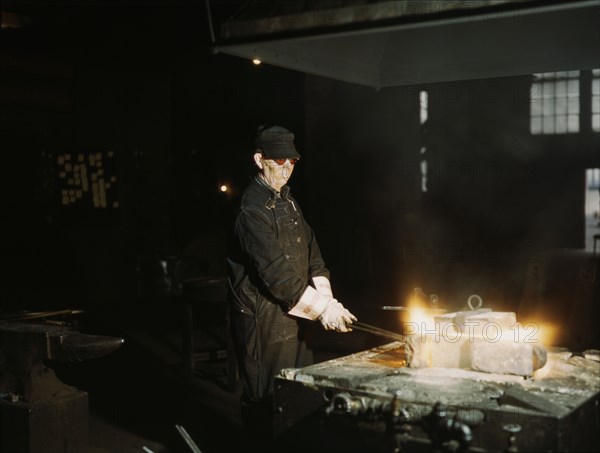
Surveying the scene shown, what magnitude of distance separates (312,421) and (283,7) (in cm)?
230

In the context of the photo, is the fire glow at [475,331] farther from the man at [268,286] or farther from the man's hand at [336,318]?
the man at [268,286]

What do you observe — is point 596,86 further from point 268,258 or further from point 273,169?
point 268,258

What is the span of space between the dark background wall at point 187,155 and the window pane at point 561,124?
3355 millimetres

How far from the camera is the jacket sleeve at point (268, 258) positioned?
4.59 meters

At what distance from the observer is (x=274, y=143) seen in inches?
189

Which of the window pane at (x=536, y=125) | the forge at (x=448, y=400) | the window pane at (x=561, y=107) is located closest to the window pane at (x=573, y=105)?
the window pane at (x=561, y=107)

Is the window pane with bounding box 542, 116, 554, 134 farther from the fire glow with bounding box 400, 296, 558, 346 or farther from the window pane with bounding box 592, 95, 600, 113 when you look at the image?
the fire glow with bounding box 400, 296, 558, 346

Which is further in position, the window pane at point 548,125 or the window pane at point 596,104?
the window pane at point 548,125

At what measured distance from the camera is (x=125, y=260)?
11328 millimetres

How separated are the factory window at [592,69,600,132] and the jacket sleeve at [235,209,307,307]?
74.7 feet

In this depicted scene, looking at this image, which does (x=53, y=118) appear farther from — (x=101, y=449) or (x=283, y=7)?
(x=283, y=7)

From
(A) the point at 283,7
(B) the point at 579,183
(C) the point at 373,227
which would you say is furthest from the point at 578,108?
(A) the point at 283,7

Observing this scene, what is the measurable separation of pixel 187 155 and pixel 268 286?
27.8 ft

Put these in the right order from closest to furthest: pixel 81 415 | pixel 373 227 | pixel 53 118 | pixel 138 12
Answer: pixel 81 415 → pixel 138 12 → pixel 53 118 → pixel 373 227
